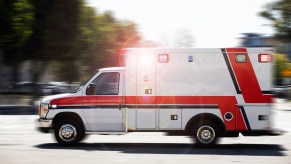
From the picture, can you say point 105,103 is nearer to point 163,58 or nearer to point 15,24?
point 163,58

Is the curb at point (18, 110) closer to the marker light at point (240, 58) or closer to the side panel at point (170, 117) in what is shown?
the side panel at point (170, 117)

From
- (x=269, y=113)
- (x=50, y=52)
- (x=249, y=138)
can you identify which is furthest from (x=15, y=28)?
(x=269, y=113)

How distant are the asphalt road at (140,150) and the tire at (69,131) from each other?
261 mm

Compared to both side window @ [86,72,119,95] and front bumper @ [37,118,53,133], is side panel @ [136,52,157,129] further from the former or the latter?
front bumper @ [37,118,53,133]

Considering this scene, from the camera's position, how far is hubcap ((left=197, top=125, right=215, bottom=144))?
1218cm

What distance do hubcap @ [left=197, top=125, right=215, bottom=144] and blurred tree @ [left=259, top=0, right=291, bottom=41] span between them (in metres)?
33.3

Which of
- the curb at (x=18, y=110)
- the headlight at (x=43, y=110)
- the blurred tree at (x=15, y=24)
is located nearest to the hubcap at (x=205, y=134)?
the headlight at (x=43, y=110)

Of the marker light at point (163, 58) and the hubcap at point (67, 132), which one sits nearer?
the marker light at point (163, 58)

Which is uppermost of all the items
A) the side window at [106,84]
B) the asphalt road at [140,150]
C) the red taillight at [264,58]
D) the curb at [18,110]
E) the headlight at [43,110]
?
the red taillight at [264,58]

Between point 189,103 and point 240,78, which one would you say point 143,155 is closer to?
point 189,103

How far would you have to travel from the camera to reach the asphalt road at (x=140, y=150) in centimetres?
1038

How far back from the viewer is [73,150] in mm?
11844

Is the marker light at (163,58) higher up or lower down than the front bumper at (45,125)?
higher up

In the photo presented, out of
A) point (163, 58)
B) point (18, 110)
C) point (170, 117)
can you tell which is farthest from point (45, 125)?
point (18, 110)
